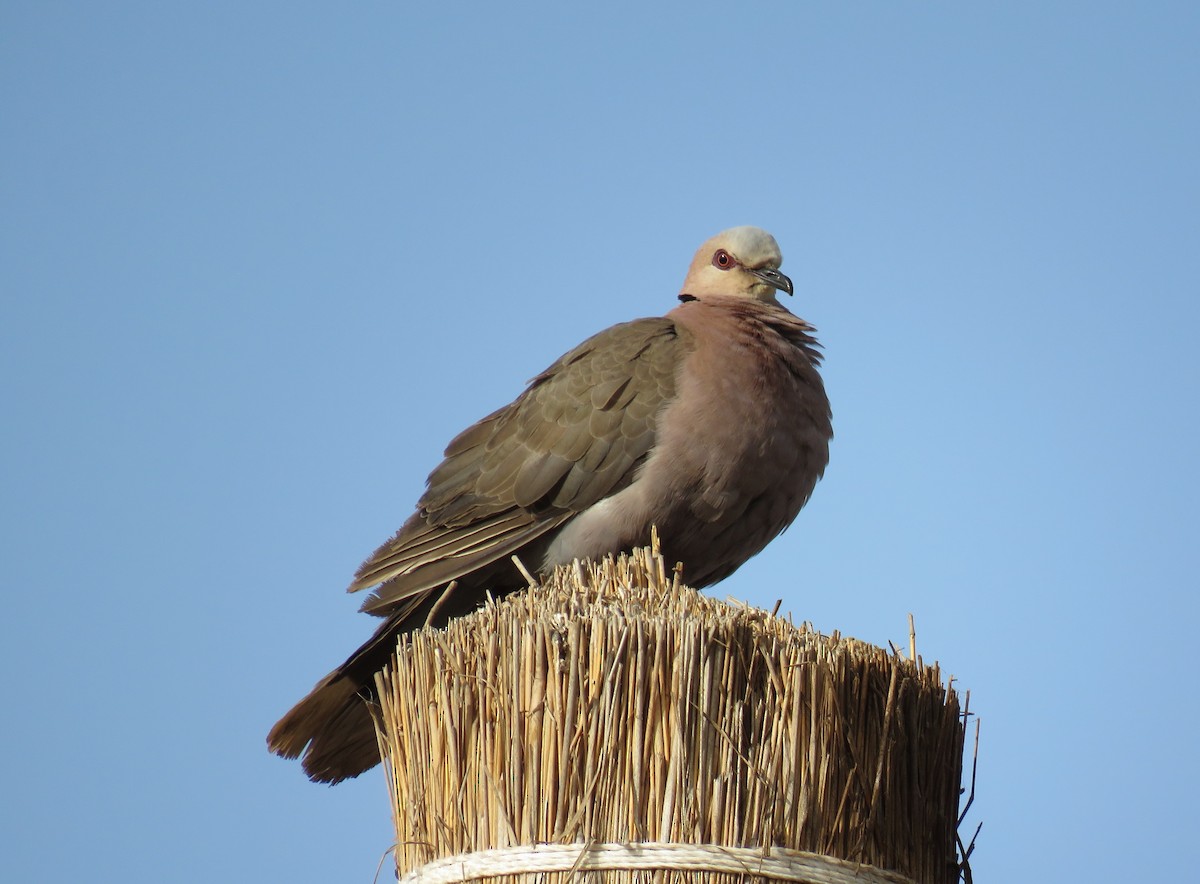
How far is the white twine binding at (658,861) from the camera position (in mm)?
3137

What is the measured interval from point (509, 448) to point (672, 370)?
0.73m

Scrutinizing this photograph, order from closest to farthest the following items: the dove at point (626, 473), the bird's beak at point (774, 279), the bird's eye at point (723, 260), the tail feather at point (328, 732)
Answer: the tail feather at point (328, 732) < the dove at point (626, 473) < the bird's beak at point (774, 279) < the bird's eye at point (723, 260)

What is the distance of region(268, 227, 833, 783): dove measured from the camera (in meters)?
5.39

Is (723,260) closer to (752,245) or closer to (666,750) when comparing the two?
(752,245)

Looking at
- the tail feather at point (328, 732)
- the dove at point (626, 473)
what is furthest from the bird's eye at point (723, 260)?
the tail feather at point (328, 732)

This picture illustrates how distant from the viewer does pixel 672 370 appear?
5.67 meters

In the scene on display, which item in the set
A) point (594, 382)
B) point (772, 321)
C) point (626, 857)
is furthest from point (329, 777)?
point (772, 321)

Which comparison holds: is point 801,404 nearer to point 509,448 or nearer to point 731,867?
point 509,448

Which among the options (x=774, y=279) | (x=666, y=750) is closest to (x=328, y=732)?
(x=666, y=750)

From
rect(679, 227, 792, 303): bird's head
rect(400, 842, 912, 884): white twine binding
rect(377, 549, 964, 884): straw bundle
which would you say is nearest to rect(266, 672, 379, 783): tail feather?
rect(377, 549, 964, 884): straw bundle

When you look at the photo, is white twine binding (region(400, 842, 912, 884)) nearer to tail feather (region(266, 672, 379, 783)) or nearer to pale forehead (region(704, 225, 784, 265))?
tail feather (region(266, 672, 379, 783))

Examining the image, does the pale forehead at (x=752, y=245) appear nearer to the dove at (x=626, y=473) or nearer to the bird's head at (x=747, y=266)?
the bird's head at (x=747, y=266)

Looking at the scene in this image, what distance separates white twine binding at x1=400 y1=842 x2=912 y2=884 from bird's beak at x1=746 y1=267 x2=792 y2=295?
3.41 metres

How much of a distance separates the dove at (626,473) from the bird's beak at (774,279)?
0.40 metres
